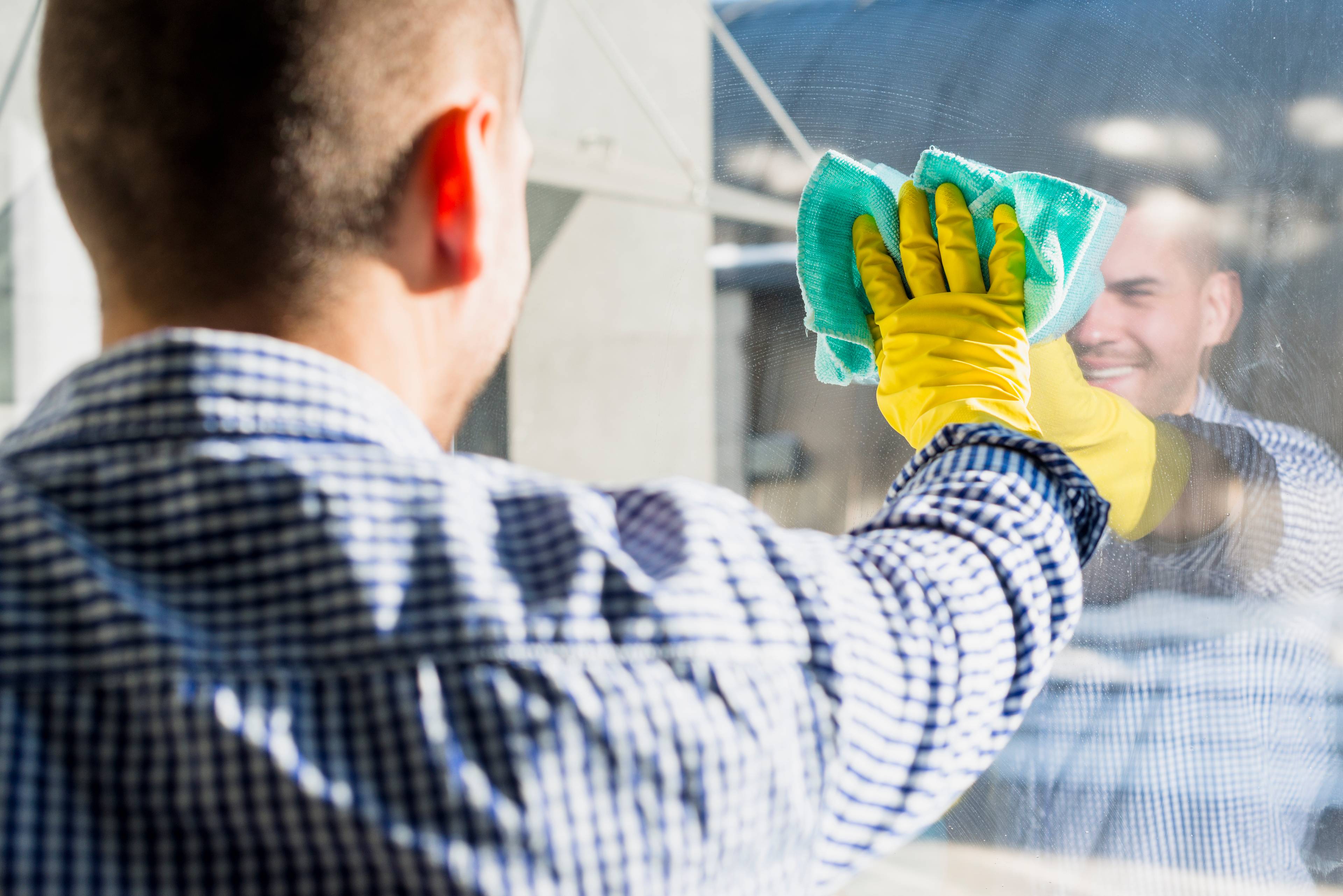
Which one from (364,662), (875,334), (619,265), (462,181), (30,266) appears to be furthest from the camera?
(30,266)

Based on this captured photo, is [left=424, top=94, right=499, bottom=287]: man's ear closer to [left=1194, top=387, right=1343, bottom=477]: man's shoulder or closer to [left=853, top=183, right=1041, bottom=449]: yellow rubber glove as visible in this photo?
[left=853, top=183, right=1041, bottom=449]: yellow rubber glove

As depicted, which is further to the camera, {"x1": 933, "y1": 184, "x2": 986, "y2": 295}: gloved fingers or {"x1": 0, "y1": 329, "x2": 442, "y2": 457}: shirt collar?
{"x1": 933, "y1": 184, "x2": 986, "y2": 295}: gloved fingers

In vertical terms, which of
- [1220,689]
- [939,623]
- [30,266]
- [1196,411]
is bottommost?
[1220,689]

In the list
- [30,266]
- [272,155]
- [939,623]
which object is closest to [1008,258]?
[939,623]

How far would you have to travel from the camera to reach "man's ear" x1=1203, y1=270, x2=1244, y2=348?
0.82 metres

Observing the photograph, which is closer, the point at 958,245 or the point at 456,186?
the point at 456,186

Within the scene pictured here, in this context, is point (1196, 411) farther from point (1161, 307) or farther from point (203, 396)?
point (203, 396)

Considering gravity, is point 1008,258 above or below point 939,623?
above

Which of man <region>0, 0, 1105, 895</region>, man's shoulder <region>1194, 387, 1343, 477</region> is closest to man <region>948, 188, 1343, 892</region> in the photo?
man's shoulder <region>1194, 387, 1343, 477</region>

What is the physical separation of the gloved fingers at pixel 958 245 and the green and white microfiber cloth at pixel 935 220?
1 cm

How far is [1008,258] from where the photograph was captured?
713 mm

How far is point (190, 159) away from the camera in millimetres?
457

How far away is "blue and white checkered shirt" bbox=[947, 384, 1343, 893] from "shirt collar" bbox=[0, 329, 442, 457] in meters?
0.63

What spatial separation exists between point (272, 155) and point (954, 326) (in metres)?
0.44
